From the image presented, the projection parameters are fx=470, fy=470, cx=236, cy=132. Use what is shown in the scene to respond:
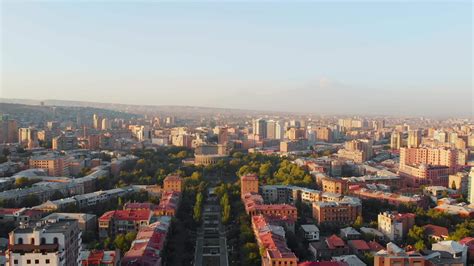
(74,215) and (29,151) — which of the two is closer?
(74,215)

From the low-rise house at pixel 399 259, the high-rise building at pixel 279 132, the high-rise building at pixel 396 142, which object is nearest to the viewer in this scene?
the low-rise house at pixel 399 259

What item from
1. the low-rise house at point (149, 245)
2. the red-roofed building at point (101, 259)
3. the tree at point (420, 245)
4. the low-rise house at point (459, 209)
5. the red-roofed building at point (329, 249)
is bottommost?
the red-roofed building at point (329, 249)

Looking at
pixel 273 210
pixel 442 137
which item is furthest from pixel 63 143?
pixel 442 137

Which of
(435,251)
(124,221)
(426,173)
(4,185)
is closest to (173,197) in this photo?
(124,221)

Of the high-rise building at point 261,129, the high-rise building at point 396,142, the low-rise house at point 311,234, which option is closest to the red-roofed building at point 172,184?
the low-rise house at point 311,234

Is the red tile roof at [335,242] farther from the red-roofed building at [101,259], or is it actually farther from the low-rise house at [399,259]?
the red-roofed building at [101,259]

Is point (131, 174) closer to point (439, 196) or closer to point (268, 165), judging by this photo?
point (268, 165)

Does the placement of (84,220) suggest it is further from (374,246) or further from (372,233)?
(372,233)
